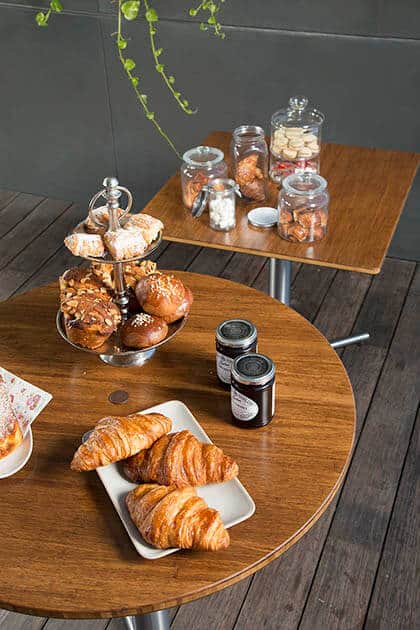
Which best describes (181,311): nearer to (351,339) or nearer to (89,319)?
(89,319)

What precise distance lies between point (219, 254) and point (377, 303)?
697mm

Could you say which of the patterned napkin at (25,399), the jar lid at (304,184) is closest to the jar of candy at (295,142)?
the jar lid at (304,184)

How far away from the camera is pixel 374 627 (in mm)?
1748

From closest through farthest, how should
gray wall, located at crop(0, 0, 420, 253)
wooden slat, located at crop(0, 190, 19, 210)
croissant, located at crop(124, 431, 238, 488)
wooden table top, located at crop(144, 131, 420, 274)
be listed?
1. croissant, located at crop(124, 431, 238, 488)
2. wooden table top, located at crop(144, 131, 420, 274)
3. gray wall, located at crop(0, 0, 420, 253)
4. wooden slat, located at crop(0, 190, 19, 210)

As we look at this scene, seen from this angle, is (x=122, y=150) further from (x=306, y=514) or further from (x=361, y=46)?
(x=306, y=514)

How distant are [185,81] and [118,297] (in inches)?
70.3

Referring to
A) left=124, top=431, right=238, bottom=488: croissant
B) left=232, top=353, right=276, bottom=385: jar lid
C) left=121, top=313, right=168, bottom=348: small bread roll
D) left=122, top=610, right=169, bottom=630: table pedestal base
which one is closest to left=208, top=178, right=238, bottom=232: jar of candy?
left=121, top=313, right=168, bottom=348: small bread roll

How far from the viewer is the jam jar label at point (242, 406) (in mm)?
1283

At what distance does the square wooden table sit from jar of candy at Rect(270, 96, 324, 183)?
6 cm

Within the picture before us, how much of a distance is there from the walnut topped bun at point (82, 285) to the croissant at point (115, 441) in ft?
0.88

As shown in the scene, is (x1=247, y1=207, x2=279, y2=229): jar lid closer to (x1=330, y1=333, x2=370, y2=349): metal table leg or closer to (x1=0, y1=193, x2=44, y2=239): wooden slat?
(x1=330, y1=333, x2=370, y2=349): metal table leg

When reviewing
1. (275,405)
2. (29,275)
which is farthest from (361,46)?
(275,405)

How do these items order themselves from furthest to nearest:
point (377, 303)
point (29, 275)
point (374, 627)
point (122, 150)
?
1. point (122, 150)
2. point (29, 275)
3. point (377, 303)
4. point (374, 627)

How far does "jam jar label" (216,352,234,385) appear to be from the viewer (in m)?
1.38
